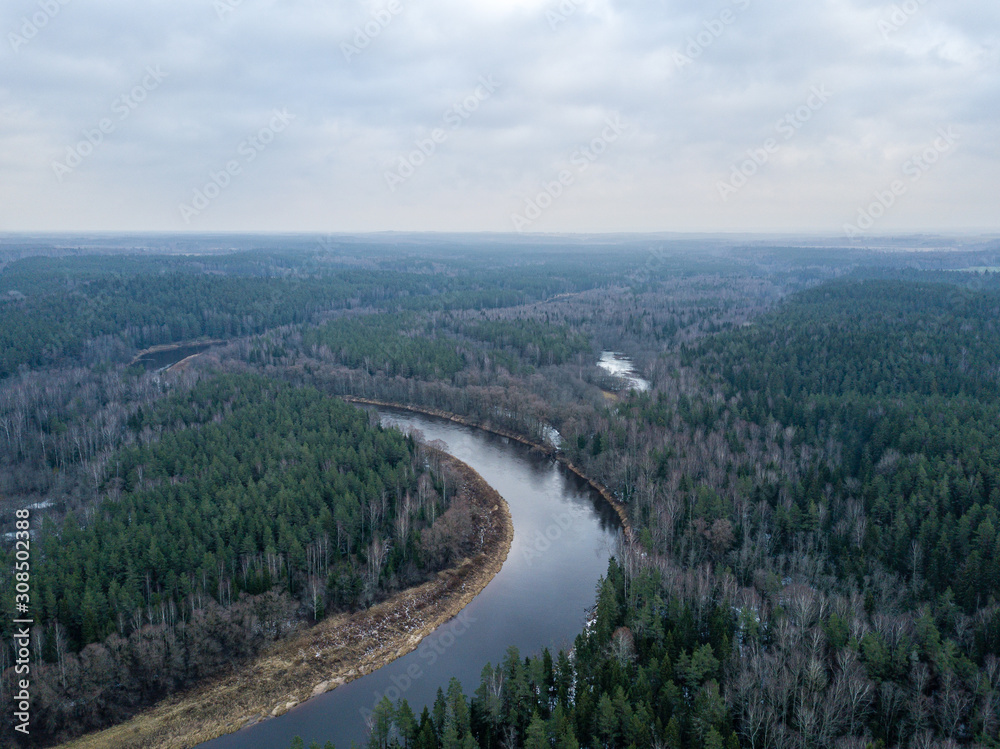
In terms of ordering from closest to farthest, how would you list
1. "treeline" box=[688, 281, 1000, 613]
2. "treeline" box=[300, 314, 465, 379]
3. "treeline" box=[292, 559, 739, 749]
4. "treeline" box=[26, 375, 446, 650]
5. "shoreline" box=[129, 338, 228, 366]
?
"treeline" box=[292, 559, 739, 749], "treeline" box=[26, 375, 446, 650], "treeline" box=[688, 281, 1000, 613], "treeline" box=[300, 314, 465, 379], "shoreline" box=[129, 338, 228, 366]

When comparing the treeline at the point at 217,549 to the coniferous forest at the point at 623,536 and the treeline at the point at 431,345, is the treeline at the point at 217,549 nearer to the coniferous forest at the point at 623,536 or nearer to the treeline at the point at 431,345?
the coniferous forest at the point at 623,536

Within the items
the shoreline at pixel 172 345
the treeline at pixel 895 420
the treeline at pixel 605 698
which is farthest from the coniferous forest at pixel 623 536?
the shoreline at pixel 172 345

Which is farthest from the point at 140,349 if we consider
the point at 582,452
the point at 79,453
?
the point at 582,452

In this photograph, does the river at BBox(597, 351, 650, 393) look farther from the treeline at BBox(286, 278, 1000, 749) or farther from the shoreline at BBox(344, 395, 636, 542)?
the shoreline at BBox(344, 395, 636, 542)

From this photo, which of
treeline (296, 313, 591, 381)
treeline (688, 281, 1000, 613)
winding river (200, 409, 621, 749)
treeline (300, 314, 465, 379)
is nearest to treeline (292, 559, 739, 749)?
winding river (200, 409, 621, 749)

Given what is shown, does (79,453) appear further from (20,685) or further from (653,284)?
(653,284)

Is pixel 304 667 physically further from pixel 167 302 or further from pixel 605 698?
pixel 167 302
